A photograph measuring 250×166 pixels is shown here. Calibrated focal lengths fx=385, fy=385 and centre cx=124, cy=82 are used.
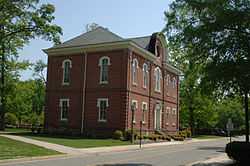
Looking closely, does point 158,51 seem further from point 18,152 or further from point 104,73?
point 18,152

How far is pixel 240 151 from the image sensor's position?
1722cm

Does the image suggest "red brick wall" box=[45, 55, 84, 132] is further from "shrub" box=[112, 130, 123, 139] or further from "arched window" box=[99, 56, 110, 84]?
"shrub" box=[112, 130, 123, 139]

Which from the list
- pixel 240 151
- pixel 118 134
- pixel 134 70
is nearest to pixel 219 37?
pixel 240 151

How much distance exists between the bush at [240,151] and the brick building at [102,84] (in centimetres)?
1971

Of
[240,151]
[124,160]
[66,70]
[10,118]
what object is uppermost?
[66,70]

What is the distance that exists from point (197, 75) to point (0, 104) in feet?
128

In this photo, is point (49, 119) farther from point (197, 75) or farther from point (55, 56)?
point (197, 75)

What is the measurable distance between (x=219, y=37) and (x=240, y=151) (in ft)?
17.1

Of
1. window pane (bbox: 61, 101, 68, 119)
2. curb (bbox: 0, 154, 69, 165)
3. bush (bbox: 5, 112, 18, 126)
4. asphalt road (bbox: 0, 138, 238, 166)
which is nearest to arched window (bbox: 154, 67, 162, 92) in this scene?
window pane (bbox: 61, 101, 68, 119)

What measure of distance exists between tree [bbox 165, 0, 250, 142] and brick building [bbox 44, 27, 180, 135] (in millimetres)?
19987

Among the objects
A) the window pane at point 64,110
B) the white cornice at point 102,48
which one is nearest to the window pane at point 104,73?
the white cornice at point 102,48

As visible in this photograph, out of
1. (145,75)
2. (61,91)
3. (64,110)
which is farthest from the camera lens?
(145,75)

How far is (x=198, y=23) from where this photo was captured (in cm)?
1759

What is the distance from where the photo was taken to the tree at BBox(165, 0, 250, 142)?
1659cm
